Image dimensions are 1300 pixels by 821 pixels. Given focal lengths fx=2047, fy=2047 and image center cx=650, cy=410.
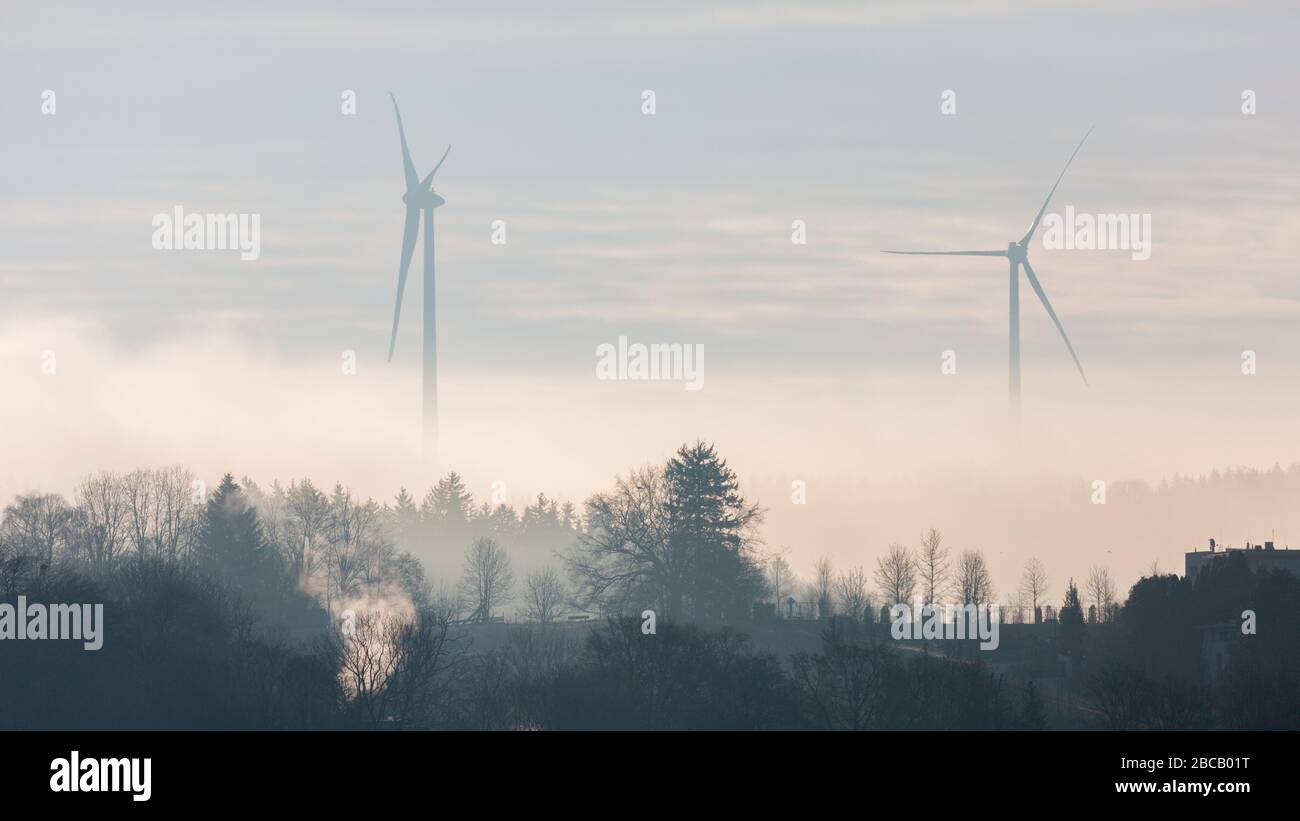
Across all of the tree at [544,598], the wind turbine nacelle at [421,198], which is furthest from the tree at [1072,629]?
the wind turbine nacelle at [421,198]

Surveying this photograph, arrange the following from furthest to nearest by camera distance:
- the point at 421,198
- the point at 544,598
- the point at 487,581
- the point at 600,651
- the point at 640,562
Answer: the point at 487,581 < the point at 544,598 < the point at 421,198 < the point at 640,562 < the point at 600,651

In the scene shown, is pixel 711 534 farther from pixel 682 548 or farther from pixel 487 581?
pixel 487 581

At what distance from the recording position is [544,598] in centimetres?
16812

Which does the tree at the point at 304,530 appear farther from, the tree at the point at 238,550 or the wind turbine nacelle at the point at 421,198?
the wind turbine nacelle at the point at 421,198

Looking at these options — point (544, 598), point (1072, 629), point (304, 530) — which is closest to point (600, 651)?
point (1072, 629)

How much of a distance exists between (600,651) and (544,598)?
63.2 m

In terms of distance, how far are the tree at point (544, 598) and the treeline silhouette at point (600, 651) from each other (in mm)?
1354

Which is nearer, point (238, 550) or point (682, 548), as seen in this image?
point (682, 548)

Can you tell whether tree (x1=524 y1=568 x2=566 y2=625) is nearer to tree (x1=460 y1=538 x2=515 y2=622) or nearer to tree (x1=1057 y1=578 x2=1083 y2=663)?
tree (x1=460 y1=538 x2=515 y2=622)

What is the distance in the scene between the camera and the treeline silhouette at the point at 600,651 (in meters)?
93.0

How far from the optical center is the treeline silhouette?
9300 cm

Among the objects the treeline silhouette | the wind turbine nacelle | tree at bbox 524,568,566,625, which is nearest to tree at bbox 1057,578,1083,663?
the treeline silhouette
